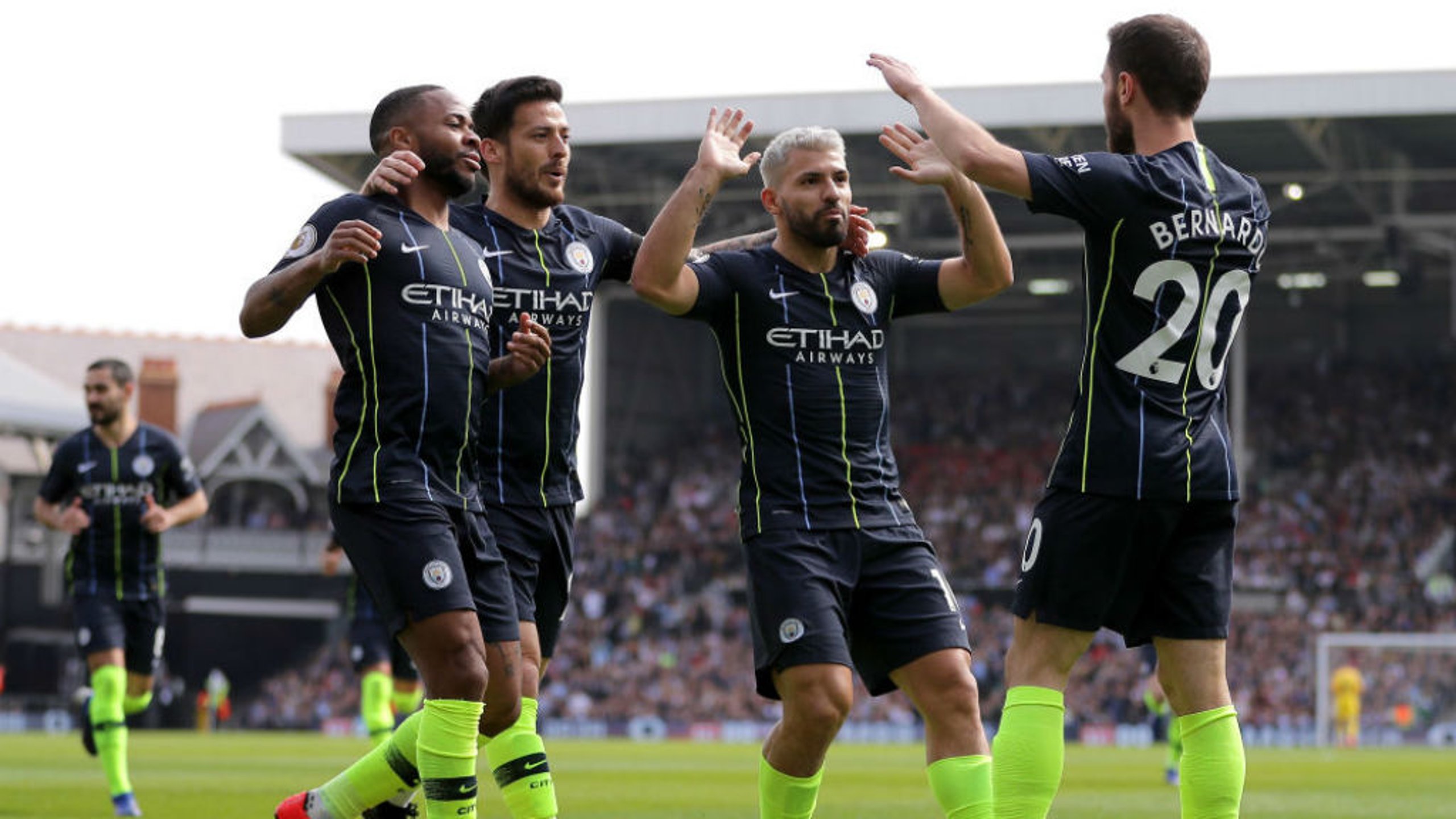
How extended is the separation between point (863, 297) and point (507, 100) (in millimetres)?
1531

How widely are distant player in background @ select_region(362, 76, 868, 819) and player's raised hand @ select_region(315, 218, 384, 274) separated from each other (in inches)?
42.4

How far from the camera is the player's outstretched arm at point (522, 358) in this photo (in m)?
6.69

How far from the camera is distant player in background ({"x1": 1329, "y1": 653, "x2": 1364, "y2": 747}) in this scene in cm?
3278

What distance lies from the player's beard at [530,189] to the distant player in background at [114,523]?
529cm

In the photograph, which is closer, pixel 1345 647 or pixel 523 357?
pixel 523 357

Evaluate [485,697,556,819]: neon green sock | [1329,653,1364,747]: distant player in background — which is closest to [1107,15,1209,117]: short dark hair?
[485,697,556,819]: neon green sock

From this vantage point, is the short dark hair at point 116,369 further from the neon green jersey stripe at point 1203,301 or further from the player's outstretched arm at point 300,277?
the neon green jersey stripe at point 1203,301

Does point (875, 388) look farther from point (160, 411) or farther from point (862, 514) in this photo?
point (160, 411)

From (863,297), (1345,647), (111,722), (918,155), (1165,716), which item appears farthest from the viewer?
(1345,647)

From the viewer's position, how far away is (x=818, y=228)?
6926 mm

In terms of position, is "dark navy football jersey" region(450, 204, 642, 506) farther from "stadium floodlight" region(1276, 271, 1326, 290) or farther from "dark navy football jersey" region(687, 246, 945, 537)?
"stadium floodlight" region(1276, 271, 1326, 290)

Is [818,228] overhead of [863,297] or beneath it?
overhead

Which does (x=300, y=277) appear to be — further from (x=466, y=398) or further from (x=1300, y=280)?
(x=1300, y=280)

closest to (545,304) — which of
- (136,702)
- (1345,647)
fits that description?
(136,702)
